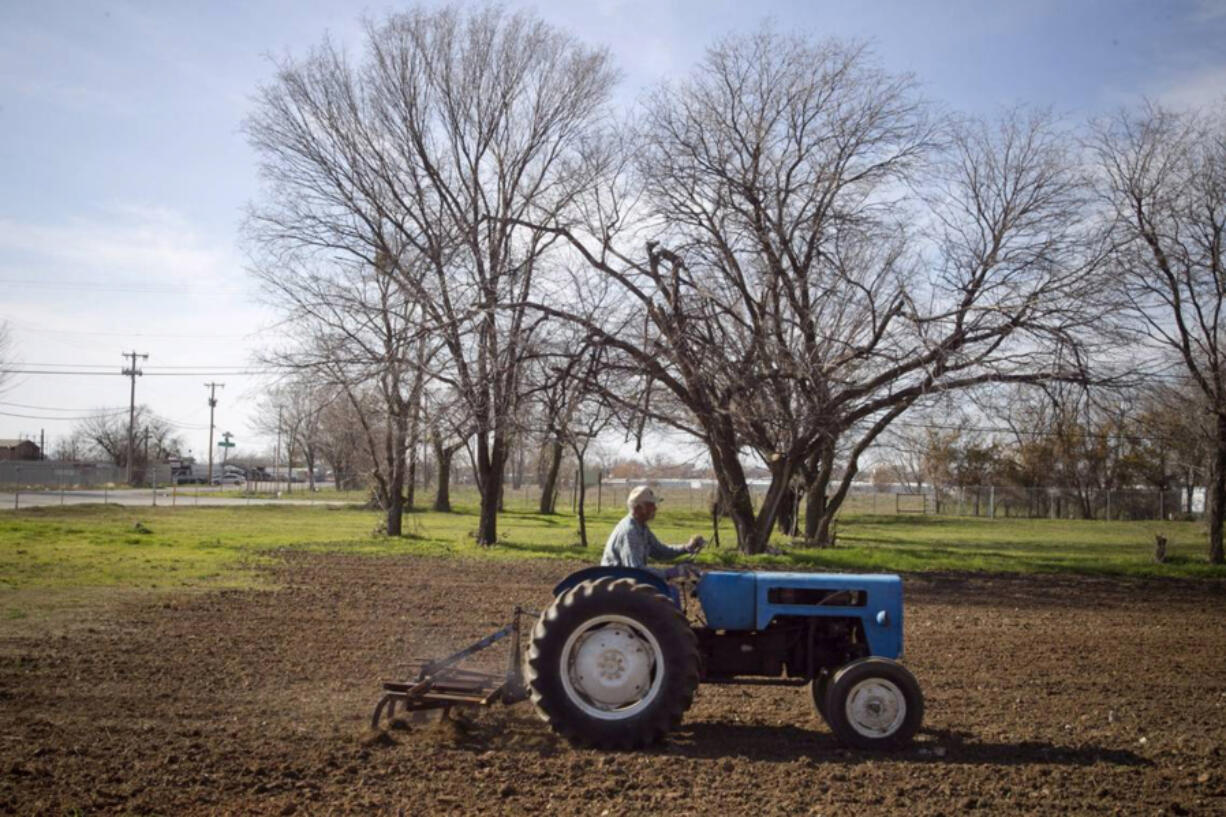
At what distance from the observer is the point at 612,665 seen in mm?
6582

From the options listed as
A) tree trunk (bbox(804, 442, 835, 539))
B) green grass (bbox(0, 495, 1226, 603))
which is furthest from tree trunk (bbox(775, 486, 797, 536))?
green grass (bbox(0, 495, 1226, 603))

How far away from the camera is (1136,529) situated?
4212cm

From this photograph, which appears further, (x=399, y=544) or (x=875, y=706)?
(x=399, y=544)

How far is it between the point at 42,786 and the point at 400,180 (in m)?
19.6

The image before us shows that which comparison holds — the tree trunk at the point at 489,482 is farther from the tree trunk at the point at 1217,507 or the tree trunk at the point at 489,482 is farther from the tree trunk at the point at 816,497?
the tree trunk at the point at 1217,507

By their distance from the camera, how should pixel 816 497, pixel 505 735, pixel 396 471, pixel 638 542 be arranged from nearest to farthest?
1. pixel 505 735
2. pixel 638 542
3. pixel 396 471
4. pixel 816 497

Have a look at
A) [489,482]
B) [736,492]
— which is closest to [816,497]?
[736,492]

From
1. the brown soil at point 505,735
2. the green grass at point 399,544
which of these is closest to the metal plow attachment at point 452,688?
the brown soil at point 505,735

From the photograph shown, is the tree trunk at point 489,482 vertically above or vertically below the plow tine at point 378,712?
above

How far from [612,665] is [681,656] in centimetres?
48

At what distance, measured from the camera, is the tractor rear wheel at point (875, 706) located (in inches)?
255

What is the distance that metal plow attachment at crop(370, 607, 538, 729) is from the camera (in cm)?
661

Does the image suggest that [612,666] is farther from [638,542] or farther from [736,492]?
[736,492]

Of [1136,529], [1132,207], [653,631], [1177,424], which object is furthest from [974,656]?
[1136,529]
